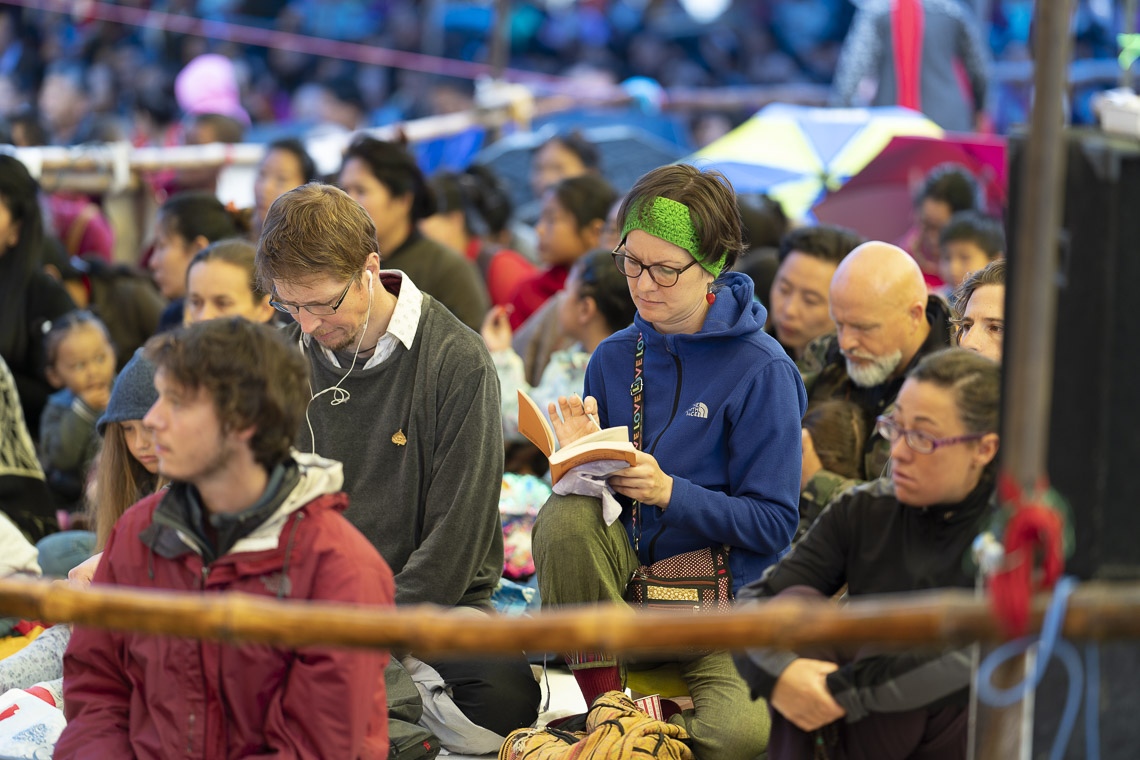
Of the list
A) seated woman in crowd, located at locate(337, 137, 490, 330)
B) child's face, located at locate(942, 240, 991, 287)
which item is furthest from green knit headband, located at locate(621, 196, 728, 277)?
child's face, located at locate(942, 240, 991, 287)

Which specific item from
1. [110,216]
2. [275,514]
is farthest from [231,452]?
[110,216]

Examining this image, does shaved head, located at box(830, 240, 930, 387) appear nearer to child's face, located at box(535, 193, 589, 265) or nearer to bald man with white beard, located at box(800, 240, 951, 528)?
bald man with white beard, located at box(800, 240, 951, 528)

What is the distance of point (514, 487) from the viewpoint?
4453 millimetres

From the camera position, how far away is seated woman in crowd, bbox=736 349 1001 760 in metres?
2.53

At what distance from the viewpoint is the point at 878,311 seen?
401 cm

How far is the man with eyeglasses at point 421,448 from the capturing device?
3393mm

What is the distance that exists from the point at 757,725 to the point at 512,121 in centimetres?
681

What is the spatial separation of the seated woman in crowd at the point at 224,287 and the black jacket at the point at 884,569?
221 centimetres

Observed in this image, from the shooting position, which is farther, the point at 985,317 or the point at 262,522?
the point at 985,317

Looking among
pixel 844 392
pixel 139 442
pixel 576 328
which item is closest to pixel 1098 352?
pixel 844 392

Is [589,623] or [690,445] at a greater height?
[589,623]

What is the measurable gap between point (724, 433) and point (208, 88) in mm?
8581

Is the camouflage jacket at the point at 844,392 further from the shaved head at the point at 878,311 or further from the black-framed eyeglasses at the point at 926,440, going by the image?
the black-framed eyeglasses at the point at 926,440

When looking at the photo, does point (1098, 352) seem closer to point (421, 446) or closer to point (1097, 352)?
point (1097, 352)
